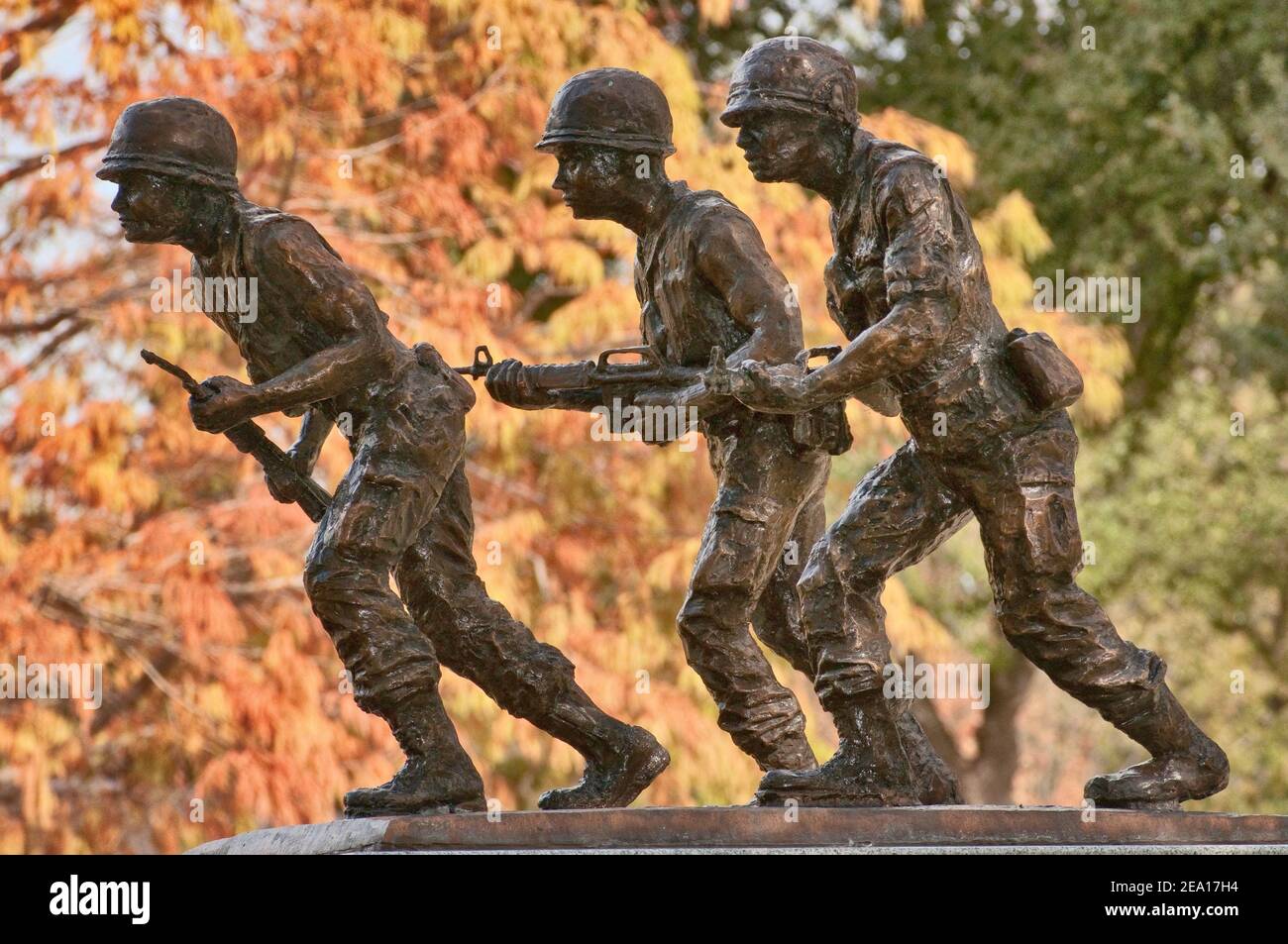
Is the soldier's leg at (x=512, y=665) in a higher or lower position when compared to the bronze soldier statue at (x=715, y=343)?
lower

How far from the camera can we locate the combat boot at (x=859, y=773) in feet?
22.4

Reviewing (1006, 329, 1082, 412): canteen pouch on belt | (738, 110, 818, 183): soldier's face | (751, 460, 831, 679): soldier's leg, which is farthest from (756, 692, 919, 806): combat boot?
(738, 110, 818, 183): soldier's face

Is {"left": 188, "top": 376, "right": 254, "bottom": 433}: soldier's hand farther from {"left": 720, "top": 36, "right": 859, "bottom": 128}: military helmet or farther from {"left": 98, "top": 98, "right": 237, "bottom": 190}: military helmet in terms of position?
{"left": 720, "top": 36, "right": 859, "bottom": 128}: military helmet

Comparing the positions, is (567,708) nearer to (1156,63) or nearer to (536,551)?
(536,551)

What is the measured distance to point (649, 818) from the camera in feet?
21.7

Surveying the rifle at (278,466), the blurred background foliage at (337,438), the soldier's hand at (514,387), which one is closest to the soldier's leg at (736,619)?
the soldier's hand at (514,387)

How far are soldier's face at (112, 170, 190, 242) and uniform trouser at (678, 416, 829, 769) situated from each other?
1916mm

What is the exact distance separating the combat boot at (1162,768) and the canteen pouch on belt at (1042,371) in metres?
0.97

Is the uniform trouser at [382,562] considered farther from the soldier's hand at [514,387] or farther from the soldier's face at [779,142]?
the soldier's face at [779,142]

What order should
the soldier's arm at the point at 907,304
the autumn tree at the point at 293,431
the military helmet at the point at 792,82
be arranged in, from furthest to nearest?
the autumn tree at the point at 293,431, the military helmet at the point at 792,82, the soldier's arm at the point at 907,304

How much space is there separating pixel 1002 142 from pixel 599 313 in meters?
5.94

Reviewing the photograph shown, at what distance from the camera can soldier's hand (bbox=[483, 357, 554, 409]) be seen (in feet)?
24.9

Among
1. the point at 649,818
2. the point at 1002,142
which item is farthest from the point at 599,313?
the point at 649,818
